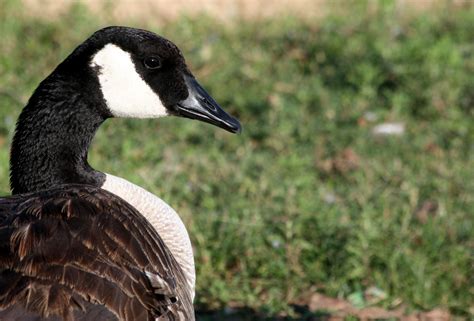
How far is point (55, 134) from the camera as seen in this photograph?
4.30 m

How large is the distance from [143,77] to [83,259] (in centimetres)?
107

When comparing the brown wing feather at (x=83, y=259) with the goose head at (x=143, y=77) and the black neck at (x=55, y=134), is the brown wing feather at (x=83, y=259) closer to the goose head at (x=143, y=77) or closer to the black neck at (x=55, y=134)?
the black neck at (x=55, y=134)

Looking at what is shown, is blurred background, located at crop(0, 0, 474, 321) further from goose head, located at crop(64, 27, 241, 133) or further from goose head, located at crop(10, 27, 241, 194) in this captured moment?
goose head, located at crop(10, 27, 241, 194)

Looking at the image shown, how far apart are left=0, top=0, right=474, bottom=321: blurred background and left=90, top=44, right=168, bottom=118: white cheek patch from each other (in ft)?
3.93

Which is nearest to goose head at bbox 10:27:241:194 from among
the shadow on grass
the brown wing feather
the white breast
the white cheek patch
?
the white cheek patch

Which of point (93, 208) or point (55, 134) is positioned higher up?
point (55, 134)

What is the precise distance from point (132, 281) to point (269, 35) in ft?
16.8

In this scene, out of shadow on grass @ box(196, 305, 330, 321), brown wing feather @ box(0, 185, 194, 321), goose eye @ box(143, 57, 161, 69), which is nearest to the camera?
brown wing feather @ box(0, 185, 194, 321)

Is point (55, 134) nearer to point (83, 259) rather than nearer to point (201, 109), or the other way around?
point (201, 109)

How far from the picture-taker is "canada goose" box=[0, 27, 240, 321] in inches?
137

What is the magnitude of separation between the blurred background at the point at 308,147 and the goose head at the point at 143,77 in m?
1.10

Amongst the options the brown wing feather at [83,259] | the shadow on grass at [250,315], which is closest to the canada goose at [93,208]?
A: the brown wing feather at [83,259]

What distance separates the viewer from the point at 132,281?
3656 mm

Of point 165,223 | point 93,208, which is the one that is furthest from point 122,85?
point 93,208
